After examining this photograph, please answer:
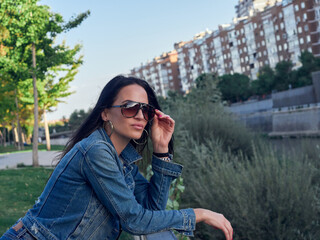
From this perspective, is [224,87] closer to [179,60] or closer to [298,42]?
[298,42]

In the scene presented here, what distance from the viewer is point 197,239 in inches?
213

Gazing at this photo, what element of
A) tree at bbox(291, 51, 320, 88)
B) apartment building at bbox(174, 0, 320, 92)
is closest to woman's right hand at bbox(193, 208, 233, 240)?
tree at bbox(291, 51, 320, 88)

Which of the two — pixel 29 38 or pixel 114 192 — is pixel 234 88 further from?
pixel 114 192

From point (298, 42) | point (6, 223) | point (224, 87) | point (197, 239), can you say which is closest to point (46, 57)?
point (6, 223)

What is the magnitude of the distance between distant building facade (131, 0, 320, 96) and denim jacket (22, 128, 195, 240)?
4674 cm

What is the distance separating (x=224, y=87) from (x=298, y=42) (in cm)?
1704

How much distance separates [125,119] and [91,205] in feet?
1.70

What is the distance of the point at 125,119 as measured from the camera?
2.13 m

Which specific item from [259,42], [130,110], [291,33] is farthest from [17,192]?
[259,42]

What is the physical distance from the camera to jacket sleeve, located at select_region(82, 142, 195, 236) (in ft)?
5.74

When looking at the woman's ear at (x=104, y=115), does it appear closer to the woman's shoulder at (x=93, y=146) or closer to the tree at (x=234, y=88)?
the woman's shoulder at (x=93, y=146)

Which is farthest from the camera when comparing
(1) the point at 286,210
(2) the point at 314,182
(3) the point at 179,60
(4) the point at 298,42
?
(3) the point at 179,60

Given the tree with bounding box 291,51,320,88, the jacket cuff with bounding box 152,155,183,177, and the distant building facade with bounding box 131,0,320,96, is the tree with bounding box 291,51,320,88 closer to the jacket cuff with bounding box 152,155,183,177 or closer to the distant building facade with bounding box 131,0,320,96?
the distant building facade with bounding box 131,0,320,96

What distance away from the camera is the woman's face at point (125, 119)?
213 centimetres
